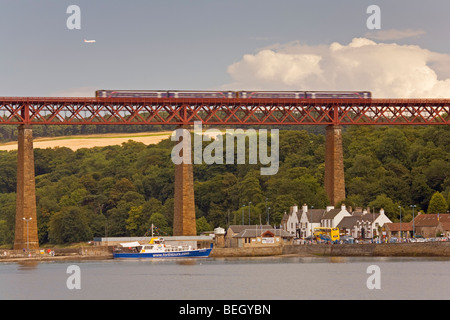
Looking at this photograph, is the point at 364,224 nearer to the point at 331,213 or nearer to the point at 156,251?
the point at 331,213

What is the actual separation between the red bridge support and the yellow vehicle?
4180 centimetres

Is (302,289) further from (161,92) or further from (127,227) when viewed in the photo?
(127,227)

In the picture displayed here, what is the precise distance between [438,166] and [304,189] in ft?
71.6

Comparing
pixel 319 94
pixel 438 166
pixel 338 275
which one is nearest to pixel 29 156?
pixel 319 94

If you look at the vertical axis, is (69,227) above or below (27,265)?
above

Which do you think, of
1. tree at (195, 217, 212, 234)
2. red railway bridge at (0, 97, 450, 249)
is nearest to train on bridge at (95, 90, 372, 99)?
red railway bridge at (0, 97, 450, 249)

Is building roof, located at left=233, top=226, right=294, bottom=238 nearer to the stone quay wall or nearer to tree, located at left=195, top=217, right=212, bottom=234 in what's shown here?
the stone quay wall

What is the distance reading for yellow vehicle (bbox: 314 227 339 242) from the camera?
154625 millimetres

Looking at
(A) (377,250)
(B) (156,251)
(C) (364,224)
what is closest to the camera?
(A) (377,250)

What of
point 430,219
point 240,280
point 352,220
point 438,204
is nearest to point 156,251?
point 352,220

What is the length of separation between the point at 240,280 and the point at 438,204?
203ft

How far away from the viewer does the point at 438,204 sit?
157 metres

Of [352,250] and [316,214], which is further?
[316,214]
